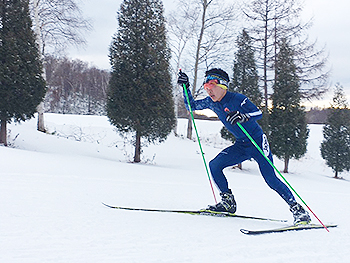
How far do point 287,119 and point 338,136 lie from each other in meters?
4.73

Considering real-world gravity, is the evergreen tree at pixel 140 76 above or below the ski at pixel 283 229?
above

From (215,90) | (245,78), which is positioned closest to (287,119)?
(245,78)

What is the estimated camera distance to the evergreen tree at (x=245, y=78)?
14.5m

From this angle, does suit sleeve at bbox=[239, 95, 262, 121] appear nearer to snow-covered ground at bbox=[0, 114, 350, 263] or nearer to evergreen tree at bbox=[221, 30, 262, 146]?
snow-covered ground at bbox=[0, 114, 350, 263]

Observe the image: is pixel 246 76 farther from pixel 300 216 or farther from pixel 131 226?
pixel 131 226

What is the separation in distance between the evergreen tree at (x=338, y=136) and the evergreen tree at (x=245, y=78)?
597 centimetres

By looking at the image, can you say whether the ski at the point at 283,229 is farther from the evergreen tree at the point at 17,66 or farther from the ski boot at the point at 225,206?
the evergreen tree at the point at 17,66

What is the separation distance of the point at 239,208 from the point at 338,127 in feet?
50.4

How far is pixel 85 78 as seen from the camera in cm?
5078

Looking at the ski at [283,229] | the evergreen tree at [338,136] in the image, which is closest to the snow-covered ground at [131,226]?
the ski at [283,229]

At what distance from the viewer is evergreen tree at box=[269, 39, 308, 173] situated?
14.9 m

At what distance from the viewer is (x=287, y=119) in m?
15.0

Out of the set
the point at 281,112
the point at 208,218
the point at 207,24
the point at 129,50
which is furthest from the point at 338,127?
the point at 208,218

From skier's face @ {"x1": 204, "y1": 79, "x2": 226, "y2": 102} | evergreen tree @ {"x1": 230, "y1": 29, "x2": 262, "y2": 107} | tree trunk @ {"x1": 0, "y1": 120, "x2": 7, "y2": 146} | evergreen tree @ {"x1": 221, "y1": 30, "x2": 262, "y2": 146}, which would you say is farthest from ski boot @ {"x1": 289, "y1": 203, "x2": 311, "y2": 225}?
evergreen tree @ {"x1": 230, "y1": 29, "x2": 262, "y2": 107}
